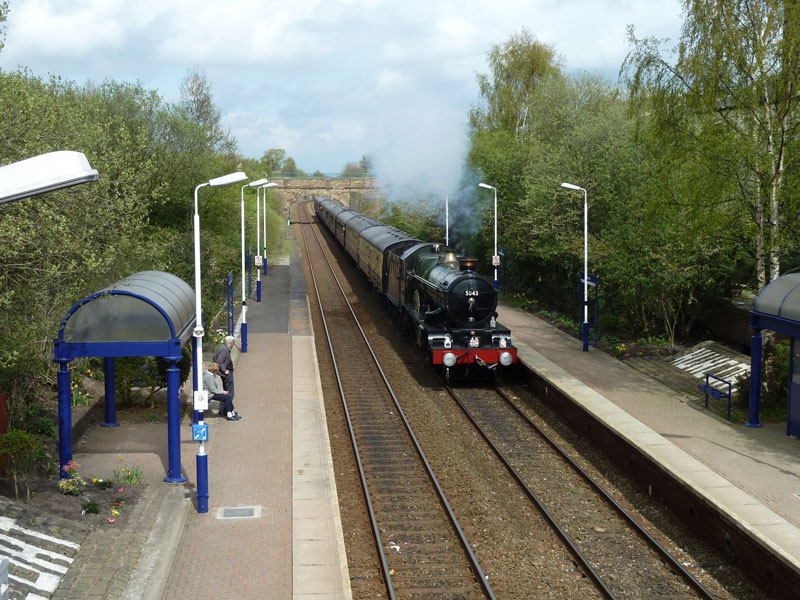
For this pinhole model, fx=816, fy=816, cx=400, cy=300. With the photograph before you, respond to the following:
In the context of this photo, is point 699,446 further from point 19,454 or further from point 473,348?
point 19,454

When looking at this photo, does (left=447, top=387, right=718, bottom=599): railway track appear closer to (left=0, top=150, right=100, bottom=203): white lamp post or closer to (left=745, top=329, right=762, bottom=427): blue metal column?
(left=745, top=329, right=762, bottom=427): blue metal column

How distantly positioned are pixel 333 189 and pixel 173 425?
99.7 meters

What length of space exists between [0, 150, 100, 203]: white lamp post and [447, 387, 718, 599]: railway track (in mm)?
7559

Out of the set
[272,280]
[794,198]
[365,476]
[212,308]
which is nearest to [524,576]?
[365,476]

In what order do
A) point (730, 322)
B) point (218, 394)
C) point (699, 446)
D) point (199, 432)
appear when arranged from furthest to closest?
point (730, 322), point (218, 394), point (699, 446), point (199, 432)

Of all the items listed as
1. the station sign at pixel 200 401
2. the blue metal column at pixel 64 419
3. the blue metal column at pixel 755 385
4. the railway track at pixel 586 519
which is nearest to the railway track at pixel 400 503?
the railway track at pixel 586 519

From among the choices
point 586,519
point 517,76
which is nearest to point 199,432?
point 586,519

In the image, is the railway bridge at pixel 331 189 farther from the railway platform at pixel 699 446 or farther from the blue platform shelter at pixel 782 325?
the blue platform shelter at pixel 782 325

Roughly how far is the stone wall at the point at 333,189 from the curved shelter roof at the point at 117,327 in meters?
93.0

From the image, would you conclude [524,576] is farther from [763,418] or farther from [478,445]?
[763,418]

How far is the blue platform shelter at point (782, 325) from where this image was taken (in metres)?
15.0

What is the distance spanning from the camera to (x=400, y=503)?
43.0ft

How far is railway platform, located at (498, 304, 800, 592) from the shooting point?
36.3ft

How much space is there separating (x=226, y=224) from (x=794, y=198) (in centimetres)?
2850
